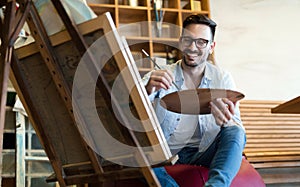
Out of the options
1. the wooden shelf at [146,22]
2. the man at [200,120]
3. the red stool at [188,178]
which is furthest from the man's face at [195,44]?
the wooden shelf at [146,22]

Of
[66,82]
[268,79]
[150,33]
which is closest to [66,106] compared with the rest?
[66,82]

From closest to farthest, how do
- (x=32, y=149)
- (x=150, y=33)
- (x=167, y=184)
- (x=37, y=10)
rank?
(x=37, y=10)
(x=167, y=184)
(x=32, y=149)
(x=150, y=33)

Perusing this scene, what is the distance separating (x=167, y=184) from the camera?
1934mm

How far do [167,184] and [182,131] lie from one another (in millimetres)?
396

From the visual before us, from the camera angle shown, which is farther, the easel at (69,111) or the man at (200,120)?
the man at (200,120)

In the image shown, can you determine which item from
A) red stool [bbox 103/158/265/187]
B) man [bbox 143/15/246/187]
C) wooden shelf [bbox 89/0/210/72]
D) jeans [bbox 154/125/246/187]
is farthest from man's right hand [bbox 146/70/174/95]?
wooden shelf [bbox 89/0/210/72]

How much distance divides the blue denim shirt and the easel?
1.42 ft

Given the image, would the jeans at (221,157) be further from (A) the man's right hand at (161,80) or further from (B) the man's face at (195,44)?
(B) the man's face at (195,44)

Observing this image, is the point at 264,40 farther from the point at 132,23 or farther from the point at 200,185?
the point at 200,185

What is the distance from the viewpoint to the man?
1717 mm

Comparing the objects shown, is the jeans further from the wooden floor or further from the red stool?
the wooden floor

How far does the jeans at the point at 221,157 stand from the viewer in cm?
166

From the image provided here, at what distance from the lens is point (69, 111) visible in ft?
5.34

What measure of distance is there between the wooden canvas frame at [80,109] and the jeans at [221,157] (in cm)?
28
